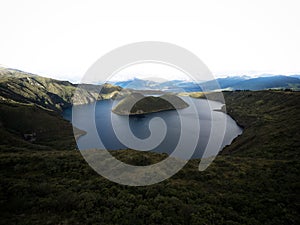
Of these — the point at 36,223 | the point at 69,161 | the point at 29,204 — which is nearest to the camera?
the point at 36,223

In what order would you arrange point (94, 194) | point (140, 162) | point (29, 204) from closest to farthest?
point (29, 204)
point (94, 194)
point (140, 162)

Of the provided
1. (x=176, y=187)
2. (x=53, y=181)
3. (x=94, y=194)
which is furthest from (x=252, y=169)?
(x=53, y=181)

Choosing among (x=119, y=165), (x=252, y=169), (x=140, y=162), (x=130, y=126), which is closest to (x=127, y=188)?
(x=119, y=165)

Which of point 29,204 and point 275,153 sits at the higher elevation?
point 29,204

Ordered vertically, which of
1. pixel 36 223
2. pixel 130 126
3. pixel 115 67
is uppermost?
pixel 115 67

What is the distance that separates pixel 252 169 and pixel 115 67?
2940 centimetres

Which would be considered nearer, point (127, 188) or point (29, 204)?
point (29, 204)

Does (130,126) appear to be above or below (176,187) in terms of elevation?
below

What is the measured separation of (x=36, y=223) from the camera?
1287cm

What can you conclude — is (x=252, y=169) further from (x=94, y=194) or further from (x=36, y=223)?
(x=36, y=223)

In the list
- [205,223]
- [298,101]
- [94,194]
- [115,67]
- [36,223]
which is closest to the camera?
[36,223]

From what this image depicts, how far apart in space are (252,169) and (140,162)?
18.1 metres

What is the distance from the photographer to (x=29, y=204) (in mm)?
15180

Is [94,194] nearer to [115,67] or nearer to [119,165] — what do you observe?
[119,165]
